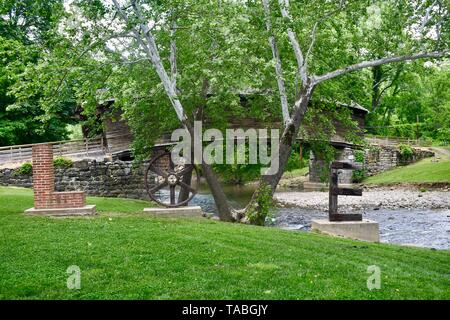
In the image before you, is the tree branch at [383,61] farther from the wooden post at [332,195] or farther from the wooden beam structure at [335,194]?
the wooden post at [332,195]

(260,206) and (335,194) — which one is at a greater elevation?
(335,194)

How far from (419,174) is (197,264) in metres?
30.2

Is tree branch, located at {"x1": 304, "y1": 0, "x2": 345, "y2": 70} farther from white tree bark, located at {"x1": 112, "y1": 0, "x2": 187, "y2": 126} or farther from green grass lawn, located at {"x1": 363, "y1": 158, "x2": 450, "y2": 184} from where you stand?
green grass lawn, located at {"x1": 363, "y1": 158, "x2": 450, "y2": 184}

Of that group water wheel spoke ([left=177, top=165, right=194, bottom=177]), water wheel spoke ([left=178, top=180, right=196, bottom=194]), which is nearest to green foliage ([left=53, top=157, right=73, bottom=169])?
water wheel spoke ([left=178, top=180, right=196, bottom=194])

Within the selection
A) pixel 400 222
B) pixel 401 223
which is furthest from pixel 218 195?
pixel 400 222

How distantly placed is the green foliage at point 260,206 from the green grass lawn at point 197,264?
2.73 meters

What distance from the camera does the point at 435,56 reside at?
1322cm

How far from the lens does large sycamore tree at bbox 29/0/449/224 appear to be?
1366 centimetres

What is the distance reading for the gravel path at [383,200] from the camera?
25078 mm

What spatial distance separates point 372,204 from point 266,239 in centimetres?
1758

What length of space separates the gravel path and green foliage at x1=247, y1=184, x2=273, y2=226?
38.2 ft

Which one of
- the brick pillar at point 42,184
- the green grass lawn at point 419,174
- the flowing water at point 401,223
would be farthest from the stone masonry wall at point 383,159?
the brick pillar at point 42,184

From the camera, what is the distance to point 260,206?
47.9ft

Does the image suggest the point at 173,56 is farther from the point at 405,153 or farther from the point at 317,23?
the point at 405,153
